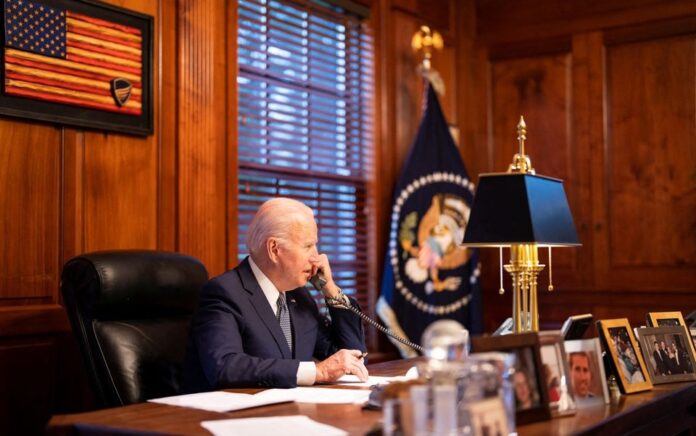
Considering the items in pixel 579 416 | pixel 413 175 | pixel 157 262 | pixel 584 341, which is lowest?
pixel 579 416

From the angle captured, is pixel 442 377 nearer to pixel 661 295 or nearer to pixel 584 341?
pixel 584 341

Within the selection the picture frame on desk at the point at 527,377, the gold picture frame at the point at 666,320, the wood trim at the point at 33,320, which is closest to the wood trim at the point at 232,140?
the wood trim at the point at 33,320

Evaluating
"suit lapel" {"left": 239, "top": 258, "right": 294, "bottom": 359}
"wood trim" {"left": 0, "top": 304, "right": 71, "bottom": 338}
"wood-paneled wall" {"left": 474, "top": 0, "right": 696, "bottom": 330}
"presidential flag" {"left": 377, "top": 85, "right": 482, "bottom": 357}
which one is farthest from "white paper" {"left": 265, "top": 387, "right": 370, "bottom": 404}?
"wood-paneled wall" {"left": 474, "top": 0, "right": 696, "bottom": 330}

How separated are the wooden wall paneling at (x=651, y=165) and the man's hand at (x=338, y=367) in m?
2.90

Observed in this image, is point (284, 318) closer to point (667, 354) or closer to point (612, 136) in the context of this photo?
point (667, 354)

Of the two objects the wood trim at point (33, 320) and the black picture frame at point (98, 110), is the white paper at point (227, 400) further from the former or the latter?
the black picture frame at point (98, 110)

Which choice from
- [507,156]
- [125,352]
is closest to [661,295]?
[507,156]

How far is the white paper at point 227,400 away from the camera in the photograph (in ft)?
6.50

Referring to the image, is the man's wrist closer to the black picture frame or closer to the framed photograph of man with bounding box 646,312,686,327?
the framed photograph of man with bounding box 646,312,686,327

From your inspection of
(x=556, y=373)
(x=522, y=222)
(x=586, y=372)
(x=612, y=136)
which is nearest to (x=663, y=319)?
(x=522, y=222)

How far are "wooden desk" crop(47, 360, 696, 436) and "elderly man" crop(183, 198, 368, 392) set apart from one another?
0.46 ft

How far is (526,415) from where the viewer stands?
1810 mm

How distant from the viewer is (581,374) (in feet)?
6.76

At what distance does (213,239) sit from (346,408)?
1900mm
